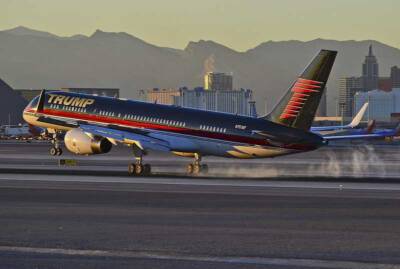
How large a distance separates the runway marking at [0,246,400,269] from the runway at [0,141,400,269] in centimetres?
2

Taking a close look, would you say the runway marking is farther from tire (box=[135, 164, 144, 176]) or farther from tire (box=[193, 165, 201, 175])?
tire (box=[193, 165, 201, 175])

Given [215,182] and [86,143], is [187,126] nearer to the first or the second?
[86,143]

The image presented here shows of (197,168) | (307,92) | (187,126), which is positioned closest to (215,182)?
(307,92)

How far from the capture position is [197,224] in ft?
85.9

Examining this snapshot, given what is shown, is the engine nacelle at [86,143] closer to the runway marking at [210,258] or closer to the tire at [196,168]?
the tire at [196,168]

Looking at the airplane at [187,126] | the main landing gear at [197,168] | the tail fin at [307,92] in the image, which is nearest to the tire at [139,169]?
the airplane at [187,126]

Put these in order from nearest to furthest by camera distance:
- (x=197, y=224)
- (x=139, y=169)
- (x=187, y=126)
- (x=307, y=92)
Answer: (x=197, y=224) → (x=307, y=92) → (x=139, y=169) → (x=187, y=126)

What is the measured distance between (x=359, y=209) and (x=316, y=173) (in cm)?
2208

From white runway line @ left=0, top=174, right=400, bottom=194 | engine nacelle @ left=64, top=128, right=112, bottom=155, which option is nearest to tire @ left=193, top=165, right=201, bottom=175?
engine nacelle @ left=64, top=128, right=112, bottom=155

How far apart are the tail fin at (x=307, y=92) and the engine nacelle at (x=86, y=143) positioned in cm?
1120

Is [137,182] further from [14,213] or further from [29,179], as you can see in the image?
[14,213]

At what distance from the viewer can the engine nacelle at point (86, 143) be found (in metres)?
51.8

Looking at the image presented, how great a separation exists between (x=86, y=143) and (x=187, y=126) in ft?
20.5

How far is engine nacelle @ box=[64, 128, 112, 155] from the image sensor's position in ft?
170
